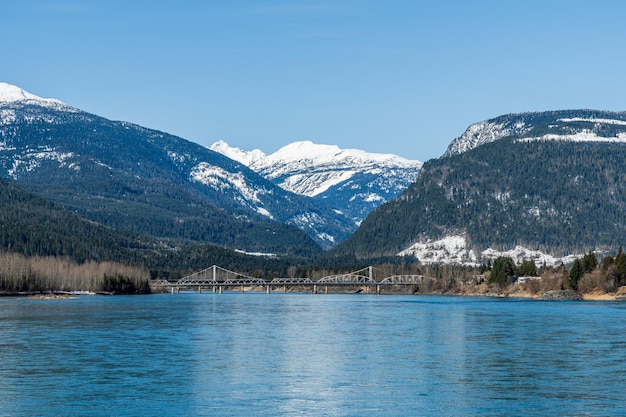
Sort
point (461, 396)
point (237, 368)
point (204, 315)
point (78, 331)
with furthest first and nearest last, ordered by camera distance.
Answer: point (204, 315), point (78, 331), point (237, 368), point (461, 396)

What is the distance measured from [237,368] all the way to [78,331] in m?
45.6

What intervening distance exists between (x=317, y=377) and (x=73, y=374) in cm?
2001

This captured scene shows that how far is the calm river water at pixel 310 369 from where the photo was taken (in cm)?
7431

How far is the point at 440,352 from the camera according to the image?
110562 mm

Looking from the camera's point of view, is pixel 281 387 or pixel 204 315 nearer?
pixel 281 387

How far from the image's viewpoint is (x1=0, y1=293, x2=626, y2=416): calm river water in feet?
244

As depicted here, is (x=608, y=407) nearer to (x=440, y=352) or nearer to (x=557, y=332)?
(x=440, y=352)

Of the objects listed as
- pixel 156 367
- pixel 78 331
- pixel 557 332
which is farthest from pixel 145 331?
pixel 557 332

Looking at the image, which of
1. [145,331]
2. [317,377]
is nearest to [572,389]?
[317,377]

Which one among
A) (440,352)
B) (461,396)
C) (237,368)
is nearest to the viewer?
(461,396)

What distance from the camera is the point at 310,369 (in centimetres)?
9431

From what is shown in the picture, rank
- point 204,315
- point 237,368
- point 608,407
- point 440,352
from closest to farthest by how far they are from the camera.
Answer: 1. point 608,407
2. point 237,368
3. point 440,352
4. point 204,315

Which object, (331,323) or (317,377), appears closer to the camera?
(317,377)

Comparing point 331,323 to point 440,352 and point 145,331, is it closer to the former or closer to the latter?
point 145,331
